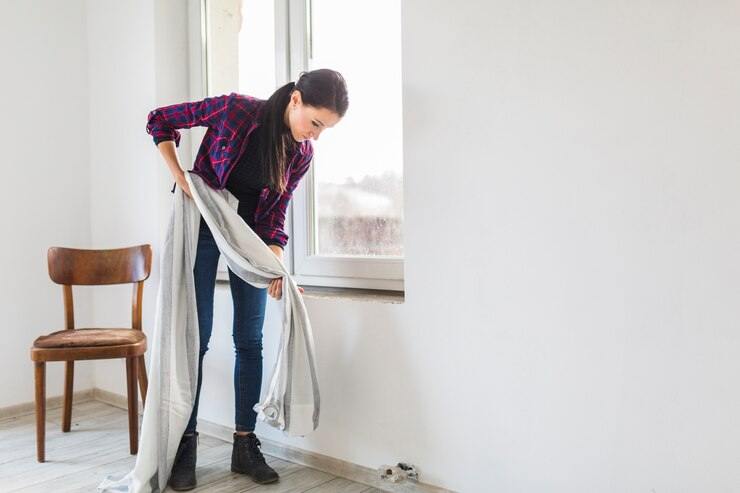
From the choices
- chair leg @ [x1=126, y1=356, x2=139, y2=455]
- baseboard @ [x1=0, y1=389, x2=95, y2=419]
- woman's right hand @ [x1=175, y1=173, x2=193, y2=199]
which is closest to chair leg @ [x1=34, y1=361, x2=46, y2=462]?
chair leg @ [x1=126, y1=356, x2=139, y2=455]

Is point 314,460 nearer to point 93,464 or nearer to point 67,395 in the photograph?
point 93,464

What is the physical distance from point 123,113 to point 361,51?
48.4 inches

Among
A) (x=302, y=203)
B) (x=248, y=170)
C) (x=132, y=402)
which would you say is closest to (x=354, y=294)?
(x=302, y=203)

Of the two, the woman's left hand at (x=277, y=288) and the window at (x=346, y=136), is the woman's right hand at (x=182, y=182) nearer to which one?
the woman's left hand at (x=277, y=288)

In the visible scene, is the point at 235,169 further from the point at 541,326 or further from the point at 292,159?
the point at 541,326

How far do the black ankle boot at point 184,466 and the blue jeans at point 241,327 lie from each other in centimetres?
4

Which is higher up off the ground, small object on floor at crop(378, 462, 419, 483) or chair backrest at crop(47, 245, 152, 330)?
chair backrest at crop(47, 245, 152, 330)

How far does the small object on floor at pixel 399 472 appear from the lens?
1.93m

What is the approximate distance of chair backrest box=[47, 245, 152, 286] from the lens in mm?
2656

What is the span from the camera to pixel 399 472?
1941 mm

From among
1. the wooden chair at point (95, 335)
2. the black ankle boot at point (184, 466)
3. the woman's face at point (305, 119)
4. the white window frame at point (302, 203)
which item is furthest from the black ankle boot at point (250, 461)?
the woman's face at point (305, 119)

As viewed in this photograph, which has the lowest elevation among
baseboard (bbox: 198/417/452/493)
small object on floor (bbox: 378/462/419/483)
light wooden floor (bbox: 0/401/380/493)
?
light wooden floor (bbox: 0/401/380/493)

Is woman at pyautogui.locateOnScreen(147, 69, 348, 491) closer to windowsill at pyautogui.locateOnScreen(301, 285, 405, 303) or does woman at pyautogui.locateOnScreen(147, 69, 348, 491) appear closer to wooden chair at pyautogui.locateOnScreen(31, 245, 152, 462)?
windowsill at pyautogui.locateOnScreen(301, 285, 405, 303)

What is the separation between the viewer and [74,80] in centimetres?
306
